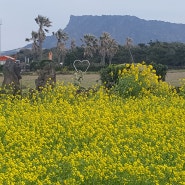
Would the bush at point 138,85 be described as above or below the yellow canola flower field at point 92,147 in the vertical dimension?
above

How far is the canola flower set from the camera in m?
6.04

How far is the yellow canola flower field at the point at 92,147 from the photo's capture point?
604 centimetres

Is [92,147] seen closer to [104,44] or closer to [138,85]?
[138,85]

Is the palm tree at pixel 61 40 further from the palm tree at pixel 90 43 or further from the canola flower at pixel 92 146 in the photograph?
the canola flower at pixel 92 146

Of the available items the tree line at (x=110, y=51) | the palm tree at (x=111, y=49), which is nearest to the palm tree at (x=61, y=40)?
the tree line at (x=110, y=51)

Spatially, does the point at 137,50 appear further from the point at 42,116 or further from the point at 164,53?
the point at 42,116

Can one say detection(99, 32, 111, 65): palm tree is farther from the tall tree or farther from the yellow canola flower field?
the yellow canola flower field

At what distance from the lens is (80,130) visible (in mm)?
8789

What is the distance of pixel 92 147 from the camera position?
769 cm

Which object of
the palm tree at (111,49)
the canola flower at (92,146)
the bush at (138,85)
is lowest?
the canola flower at (92,146)

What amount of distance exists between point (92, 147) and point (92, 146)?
0.14 ft

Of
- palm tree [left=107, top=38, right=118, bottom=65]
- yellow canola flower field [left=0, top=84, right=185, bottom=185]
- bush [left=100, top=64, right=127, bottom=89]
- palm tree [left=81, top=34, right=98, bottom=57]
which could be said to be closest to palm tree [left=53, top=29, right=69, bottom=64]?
palm tree [left=81, top=34, right=98, bottom=57]

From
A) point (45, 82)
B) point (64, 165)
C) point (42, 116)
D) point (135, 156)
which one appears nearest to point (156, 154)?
point (135, 156)

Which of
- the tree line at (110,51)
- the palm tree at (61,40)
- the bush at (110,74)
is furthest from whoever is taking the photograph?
the palm tree at (61,40)
